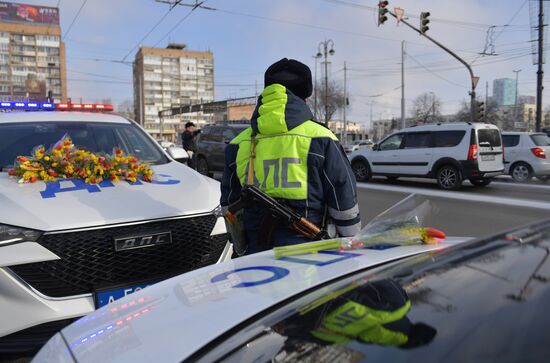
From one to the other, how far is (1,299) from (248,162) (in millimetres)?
1512

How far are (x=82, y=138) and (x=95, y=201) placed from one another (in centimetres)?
167

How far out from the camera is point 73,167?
3.44 meters

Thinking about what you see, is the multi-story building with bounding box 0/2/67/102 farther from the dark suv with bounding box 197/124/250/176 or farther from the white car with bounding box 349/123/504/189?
the white car with bounding box 349/123/504/189

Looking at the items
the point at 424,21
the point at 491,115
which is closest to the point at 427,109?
the point at 491,115

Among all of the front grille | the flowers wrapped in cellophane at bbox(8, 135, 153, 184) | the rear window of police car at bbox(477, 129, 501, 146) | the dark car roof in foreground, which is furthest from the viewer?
the rear window of police car at bbox(477, 129, 501, 146)

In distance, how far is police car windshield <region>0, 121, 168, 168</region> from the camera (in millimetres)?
3967

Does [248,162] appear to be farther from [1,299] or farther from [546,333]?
[546,333]

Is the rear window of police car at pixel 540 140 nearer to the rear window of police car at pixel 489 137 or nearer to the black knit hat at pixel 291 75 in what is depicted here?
the rear window of police car at pixel 489 137

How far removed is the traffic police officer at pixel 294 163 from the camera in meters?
2.40

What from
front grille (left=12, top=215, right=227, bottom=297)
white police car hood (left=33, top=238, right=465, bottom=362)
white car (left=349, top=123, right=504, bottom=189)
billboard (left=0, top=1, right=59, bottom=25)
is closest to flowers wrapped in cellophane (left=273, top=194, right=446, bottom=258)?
white police car hood (left=33, top=238, right=465, bottom=362)

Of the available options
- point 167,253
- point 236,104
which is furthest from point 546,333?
point 236,104

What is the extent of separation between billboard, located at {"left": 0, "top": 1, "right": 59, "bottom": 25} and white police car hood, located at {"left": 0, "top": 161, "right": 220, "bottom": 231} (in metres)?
90.6

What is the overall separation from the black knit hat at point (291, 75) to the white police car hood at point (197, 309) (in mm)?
1033

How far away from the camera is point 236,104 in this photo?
61.4 meters
